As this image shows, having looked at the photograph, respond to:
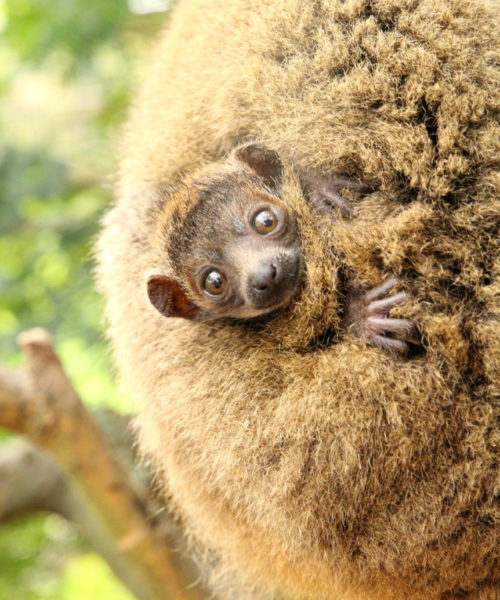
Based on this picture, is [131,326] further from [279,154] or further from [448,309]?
[448,309]

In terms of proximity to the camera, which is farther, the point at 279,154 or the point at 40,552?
the point at 40,552

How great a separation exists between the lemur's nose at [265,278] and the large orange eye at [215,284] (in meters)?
0.22

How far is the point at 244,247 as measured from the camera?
2484 mm

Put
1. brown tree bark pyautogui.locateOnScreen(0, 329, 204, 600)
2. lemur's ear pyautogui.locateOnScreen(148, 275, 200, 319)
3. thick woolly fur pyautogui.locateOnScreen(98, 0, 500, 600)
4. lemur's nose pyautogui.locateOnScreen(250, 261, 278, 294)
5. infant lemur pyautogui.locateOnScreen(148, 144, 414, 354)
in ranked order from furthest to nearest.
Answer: brown tree bark pyautogui.locateOnScreen(0, 329, 204, 600)
lemur's ear pyautogui.locateOnScreen(148, 275, 200, 319)
lemur's nose pyautogui.locateOnScreen(250, 261, 278, 294)
infant lemur pyautogui.locateOnScreen(148, 144, 414, 354)
thick woolly fur pyautogui.locateOnScreen(98, 0, 500, 600)

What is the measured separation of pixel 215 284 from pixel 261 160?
428mm

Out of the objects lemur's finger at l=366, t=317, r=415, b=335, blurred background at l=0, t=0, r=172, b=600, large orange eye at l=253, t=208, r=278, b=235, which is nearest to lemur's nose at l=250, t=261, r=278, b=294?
large orange eye at l=253, t=208, r=278, b=235

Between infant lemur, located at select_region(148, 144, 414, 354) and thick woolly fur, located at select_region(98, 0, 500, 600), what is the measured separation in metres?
0.04

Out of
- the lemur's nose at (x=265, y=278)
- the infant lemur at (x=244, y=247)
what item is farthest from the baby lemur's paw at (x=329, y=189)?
the lemur's nose at (x=265, y=278)

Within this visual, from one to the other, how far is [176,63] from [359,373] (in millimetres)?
1285

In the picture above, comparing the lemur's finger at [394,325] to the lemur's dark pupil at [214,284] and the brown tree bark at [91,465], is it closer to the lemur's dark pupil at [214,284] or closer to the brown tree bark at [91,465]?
the lemur's dark pupil at [214,284]

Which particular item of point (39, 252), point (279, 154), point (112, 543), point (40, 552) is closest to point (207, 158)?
point (279, 154)

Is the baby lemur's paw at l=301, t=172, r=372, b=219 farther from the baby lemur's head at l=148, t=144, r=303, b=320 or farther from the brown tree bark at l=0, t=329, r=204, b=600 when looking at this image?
the brown tree bark at l=0, t=329, r=204, b=600

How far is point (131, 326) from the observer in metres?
2.58

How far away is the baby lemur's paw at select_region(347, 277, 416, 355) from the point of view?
1.95 metres
